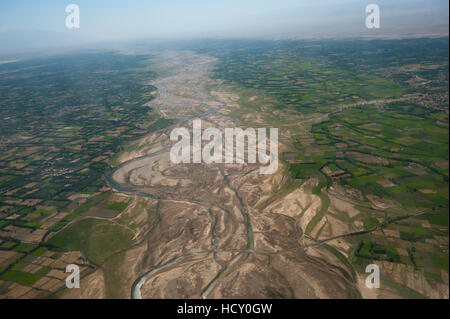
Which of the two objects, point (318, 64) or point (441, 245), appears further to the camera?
Answer: point (318, 64)

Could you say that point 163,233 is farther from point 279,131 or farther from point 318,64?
point 318,64

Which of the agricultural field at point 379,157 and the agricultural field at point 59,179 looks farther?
the agricultural field at point 59,179

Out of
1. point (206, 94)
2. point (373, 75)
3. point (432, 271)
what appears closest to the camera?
point (432, 271)

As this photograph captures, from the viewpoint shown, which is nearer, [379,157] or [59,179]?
[379,157]

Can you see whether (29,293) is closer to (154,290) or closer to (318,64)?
(154,290)

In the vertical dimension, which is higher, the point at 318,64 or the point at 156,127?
the point at 318,64

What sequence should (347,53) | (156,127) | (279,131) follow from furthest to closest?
(347,53) → (156,127) → (279,131)

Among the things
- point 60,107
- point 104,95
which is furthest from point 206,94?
point 60,107

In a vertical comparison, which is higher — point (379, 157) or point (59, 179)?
point (379, 157)

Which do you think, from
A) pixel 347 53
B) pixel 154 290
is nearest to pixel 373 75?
pixel 347 53

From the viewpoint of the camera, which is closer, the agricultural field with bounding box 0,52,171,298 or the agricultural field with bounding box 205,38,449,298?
the agricultural field with bounding box 205,38,449,298

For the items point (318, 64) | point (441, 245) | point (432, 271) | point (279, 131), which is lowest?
point (432, 271)
